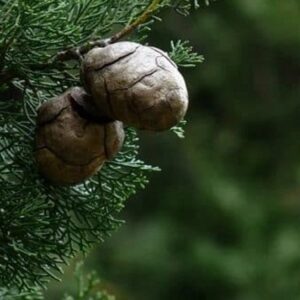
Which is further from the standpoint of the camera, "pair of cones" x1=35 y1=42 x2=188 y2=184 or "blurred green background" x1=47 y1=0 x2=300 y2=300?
"blurred green background" x1=47 y1=0 x2=300 y2=300

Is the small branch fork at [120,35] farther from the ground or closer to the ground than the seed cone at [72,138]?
farther from the ground

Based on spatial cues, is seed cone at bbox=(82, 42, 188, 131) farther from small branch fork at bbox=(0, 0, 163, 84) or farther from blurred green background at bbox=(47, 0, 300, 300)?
blurred green background at bbox=(47, 0, 300, 300)

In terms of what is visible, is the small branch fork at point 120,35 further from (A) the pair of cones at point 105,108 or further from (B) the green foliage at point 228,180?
(B) the green foliage at point 228,180

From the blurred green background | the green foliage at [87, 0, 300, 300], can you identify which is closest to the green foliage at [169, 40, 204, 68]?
the blurred green background

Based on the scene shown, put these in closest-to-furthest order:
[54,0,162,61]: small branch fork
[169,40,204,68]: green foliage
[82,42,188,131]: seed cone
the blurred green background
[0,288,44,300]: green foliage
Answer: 1. [82,42,188,131]: seed cone
2. [54,0,162,61]: small branch fork
3. [169,40,204,68]: green foliage
4. [0,288,44,300]: green foliage
5. the blurred green background

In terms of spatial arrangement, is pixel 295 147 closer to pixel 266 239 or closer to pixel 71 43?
pixel 266 239

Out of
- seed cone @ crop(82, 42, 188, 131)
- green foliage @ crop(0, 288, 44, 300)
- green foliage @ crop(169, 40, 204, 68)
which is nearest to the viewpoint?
seed cone @ crop(82, 42, 188, 131)

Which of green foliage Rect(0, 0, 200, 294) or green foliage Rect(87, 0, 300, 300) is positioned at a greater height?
green foliage Rect(0, 0, 200, 294)

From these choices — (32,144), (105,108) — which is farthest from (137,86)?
(32,144)

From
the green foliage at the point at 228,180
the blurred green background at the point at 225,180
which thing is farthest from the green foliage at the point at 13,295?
the green foliage at the point at 228,180
